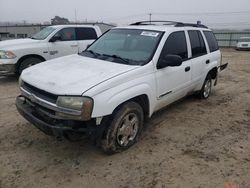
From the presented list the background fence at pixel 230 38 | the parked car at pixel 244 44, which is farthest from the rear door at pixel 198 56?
the background fence at pixel 230 38

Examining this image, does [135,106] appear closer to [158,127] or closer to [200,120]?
[158,127]

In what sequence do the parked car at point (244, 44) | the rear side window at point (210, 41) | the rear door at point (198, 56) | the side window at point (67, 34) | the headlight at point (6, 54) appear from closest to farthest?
the rear door at point (198, 56)
the rear side window at point (210, 41)
the headlight at point (6, 54)
the side window at point (67, 34)
the parked car at point (244, 44)

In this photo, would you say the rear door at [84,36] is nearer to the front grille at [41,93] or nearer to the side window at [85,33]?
the side window at [85,33]

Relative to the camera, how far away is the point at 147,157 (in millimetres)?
3506

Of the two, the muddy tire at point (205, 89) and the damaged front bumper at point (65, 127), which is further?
the muddy tire at point (205, 89)

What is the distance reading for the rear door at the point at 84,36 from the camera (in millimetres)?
8852

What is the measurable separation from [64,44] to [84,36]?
2.95 ft

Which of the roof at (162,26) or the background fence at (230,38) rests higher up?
the roof at (162,26)

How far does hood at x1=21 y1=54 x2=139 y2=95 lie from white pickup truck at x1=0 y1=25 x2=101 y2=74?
12.9 feet

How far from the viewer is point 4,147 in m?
3.68

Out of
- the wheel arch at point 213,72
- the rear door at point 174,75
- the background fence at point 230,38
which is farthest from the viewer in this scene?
the background fence at point 230,38

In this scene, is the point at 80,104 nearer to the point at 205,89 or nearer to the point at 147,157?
the point at 147,157

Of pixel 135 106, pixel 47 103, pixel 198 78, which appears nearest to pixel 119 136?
pixel 135 106

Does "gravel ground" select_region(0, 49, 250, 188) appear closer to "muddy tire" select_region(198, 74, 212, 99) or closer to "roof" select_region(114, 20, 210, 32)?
"muddy tire" select_region(198, 74, 212, 99)
